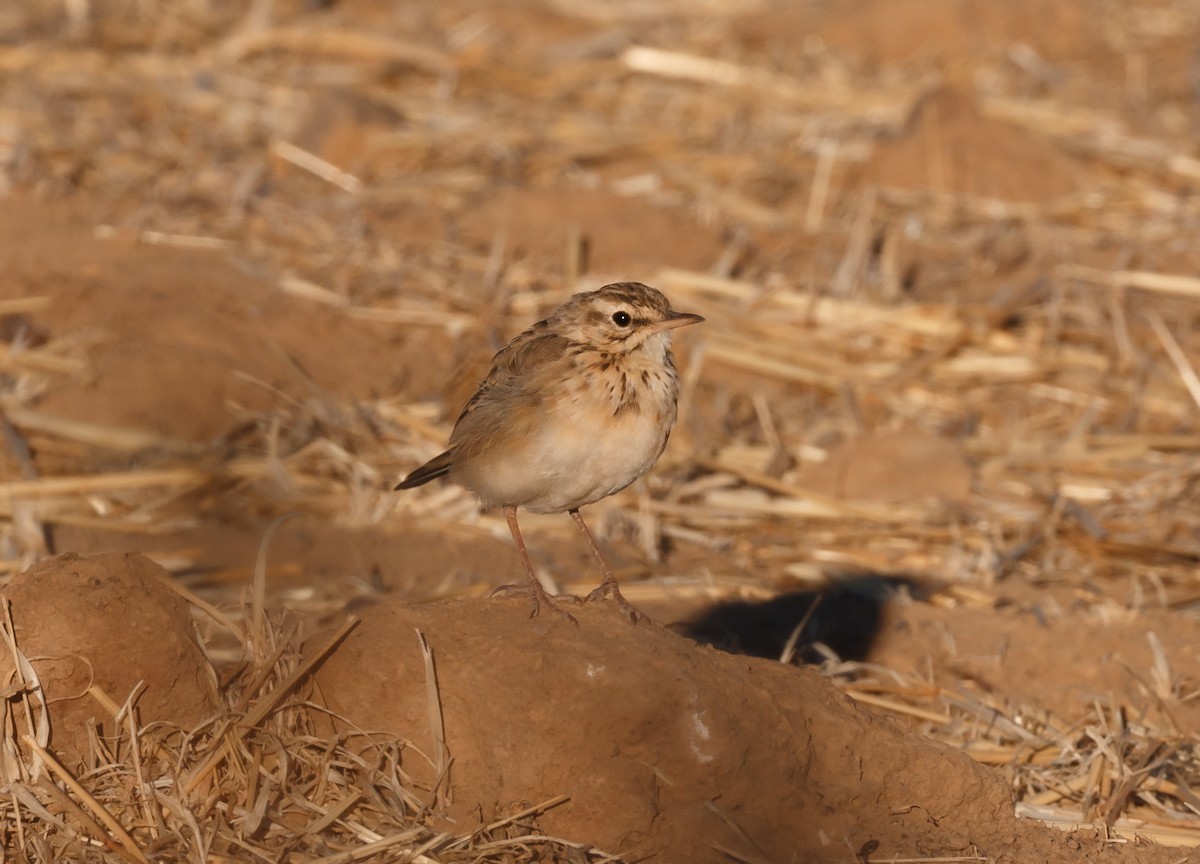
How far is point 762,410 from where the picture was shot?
861cm

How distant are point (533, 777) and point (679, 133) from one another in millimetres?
8848

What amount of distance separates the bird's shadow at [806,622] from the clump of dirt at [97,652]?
2.49m

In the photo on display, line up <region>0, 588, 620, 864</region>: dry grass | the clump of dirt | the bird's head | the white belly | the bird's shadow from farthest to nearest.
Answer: the bird's shadow → the bird's head → the white belly → the clump of dirt → <region>0, 588, 620, 864</region>: dry grass

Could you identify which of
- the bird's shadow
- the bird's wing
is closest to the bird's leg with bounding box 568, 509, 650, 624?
the bird's wing

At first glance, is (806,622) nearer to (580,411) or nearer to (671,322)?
(671,322)

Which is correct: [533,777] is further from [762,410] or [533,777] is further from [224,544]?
[762,410]

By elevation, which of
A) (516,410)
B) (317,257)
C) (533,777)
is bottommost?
(317,257)

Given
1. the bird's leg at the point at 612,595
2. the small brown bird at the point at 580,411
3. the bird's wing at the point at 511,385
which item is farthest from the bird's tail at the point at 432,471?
the bird's leg at the point at 612,595

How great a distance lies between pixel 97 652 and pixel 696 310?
5.67m

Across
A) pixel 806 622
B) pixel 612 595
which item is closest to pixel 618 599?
pixel 612 595

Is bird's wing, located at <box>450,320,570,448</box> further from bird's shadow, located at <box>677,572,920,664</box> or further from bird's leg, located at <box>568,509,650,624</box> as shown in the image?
bird's shadow, located at <box>677,572,920,664</box>

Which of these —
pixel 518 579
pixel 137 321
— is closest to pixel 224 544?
pixel 518 579

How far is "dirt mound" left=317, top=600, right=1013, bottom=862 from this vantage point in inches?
169

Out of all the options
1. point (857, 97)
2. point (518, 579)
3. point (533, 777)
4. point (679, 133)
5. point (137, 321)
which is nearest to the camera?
point (533, 777)
